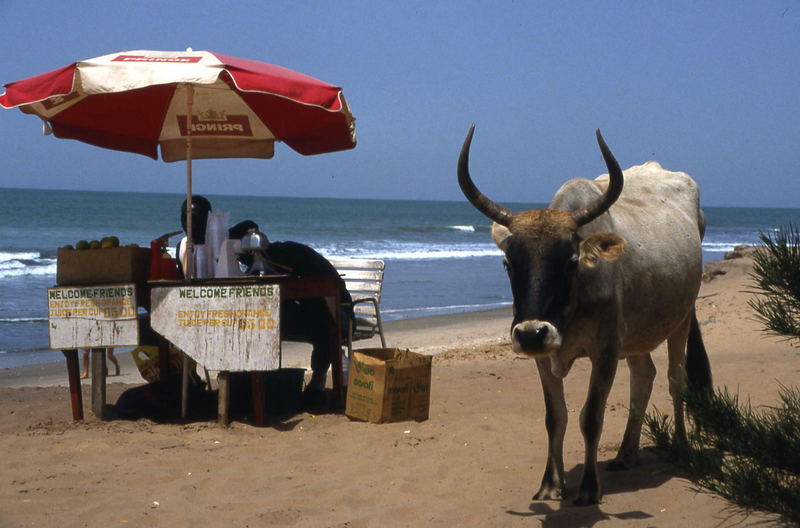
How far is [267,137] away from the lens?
303 inches

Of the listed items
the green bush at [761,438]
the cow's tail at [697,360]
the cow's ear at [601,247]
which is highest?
the cow's ear at [601,247]

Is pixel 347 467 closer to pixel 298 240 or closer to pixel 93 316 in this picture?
pixel 93 316

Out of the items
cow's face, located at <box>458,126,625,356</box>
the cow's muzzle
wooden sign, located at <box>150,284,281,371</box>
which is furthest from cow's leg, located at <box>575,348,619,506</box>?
wooden sign, located at <box>150,284,281,371</box>

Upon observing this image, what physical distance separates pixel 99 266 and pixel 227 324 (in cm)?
110

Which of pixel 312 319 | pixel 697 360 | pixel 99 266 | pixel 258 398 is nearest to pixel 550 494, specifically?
pixel 697 360

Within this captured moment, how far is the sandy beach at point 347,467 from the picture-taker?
15.1 feet

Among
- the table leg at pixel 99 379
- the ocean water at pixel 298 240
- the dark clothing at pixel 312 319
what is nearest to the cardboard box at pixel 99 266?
the table leg at pixel 99 379

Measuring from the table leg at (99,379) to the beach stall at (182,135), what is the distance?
1 cm

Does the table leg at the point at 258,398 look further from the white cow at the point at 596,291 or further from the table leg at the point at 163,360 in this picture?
the white cow at the point at 596,291

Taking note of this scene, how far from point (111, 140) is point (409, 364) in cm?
337

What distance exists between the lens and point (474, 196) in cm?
471

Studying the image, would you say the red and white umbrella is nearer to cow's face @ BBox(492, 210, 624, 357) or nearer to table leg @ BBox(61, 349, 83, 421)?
table leg @ BBox(61, 349, 83, 421)

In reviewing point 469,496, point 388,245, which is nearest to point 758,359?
point 469,496

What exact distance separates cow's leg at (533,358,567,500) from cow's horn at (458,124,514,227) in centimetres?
82
